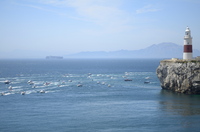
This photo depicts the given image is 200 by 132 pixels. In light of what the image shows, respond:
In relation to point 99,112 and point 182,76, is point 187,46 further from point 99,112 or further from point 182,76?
point 99,112

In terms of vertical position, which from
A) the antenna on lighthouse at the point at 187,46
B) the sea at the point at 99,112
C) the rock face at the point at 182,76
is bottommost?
the sea at the point at 99,112

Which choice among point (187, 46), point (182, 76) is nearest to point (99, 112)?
point (182, 76)

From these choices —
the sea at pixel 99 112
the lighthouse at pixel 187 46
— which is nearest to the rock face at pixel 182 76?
the sea at pixel 99 112

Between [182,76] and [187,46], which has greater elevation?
[187,46]

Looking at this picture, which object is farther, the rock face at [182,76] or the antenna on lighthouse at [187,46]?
the antenna on lighthouse at [187,46]

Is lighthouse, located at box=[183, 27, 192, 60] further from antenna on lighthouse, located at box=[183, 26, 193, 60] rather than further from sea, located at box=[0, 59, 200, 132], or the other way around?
sea, located at box=[0, 59, 200, 132]

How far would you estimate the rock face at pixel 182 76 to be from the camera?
68.6 m

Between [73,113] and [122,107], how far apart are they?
35.3ft

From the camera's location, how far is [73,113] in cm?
5203

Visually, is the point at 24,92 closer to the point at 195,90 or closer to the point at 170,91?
the point at 170,91

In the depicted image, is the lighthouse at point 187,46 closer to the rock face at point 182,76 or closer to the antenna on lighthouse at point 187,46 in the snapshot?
the antenna on lighthouse at point 187,46

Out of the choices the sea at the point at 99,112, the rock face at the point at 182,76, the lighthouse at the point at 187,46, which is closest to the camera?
the sea at the point at 99,112

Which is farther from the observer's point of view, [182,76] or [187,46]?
[187,46]

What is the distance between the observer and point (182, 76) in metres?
71.1
